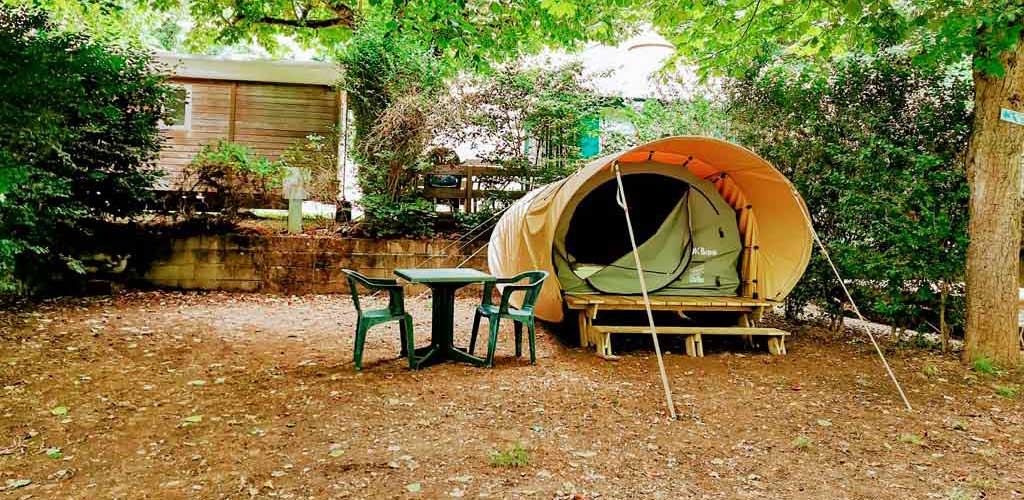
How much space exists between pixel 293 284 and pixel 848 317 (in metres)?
6.44

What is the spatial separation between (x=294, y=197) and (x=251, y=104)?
4.20 meters

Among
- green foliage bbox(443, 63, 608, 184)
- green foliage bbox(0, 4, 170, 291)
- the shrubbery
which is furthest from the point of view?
green foliage bbox(443, 63, 608, 184)

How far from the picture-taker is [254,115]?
1060 centimetres

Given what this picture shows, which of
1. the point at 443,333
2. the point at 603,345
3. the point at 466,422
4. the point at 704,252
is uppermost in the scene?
the point at 704,252

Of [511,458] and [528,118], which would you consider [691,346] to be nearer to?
[511,458]

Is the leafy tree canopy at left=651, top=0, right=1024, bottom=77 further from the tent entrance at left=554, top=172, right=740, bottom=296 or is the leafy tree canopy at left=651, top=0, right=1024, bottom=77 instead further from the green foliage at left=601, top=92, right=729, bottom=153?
the tent entrance at left=554, top=172, right=740, bottom=296

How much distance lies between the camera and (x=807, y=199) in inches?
233

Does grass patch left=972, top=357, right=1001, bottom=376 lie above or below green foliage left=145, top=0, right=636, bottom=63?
below

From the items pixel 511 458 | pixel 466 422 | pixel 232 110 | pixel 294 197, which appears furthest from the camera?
pixel 232 110

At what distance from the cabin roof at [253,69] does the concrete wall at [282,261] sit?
13.6 feet

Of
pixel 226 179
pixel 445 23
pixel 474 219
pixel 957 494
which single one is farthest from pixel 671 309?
pixel 226 179

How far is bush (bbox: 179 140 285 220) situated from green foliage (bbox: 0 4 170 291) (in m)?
0.42

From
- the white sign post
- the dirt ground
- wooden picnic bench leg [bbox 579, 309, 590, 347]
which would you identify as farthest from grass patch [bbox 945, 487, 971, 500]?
the white sign post

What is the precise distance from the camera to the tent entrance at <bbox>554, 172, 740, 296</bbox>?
216 inches
